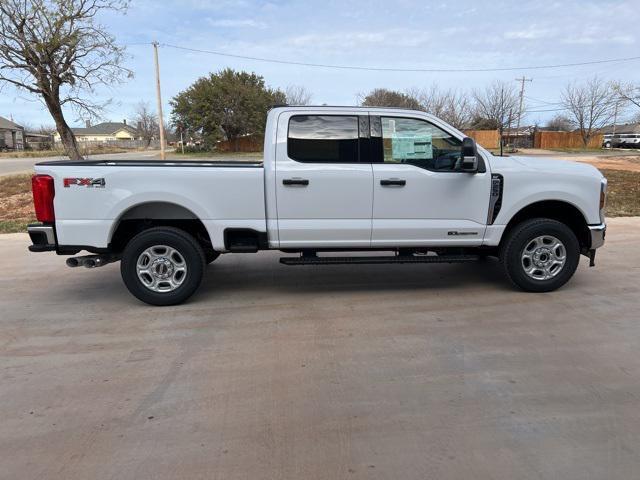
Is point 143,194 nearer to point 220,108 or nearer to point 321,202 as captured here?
point 321,202

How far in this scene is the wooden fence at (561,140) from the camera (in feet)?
179

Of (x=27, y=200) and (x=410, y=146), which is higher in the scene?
(x=410, y=146)

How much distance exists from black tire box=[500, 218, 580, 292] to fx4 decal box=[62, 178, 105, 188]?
4296mm

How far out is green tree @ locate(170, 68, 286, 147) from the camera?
4550 cm

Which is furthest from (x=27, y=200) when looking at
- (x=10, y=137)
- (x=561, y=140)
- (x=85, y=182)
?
(x=10, y=137)

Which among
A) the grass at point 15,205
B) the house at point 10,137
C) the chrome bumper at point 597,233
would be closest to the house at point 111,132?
the house at point 10,137

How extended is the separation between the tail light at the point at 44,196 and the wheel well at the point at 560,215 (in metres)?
4.77

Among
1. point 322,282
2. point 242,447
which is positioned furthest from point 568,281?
point 242,447

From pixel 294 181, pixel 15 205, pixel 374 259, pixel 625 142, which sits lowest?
pixel 15 205

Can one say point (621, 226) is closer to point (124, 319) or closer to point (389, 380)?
point (389, 380)

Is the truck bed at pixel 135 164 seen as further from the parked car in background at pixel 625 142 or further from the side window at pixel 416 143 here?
the parked car in background at pixel 625 142

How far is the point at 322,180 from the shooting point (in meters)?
5.17

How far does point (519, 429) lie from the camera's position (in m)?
3.04

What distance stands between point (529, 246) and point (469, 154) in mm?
1320
